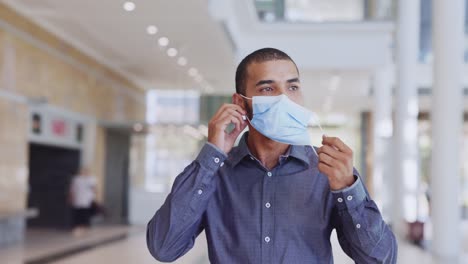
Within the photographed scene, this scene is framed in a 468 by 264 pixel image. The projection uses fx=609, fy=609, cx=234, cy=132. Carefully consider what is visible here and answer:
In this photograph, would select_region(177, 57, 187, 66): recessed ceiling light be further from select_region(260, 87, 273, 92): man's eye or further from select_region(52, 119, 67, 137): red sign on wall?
select_region(260, 87, 273, 92): man's eye

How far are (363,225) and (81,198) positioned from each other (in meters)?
12.1

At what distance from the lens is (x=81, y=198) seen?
1310cm

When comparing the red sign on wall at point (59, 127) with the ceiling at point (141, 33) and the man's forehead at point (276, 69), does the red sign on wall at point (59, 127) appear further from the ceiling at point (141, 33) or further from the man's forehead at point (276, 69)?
the man's forehead at point (276, 69)

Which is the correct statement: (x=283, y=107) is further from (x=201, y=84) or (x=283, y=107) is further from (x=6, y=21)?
(x=201, y=84)

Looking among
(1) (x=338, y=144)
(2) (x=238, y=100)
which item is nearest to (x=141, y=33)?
(2) (x=238, y=100)

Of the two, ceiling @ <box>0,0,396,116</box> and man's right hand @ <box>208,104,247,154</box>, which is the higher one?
ceiling @ <box>0,0,396,116</box>

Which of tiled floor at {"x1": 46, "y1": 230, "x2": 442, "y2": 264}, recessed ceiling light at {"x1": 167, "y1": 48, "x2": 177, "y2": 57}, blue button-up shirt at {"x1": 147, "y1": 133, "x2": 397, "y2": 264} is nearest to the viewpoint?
blue button-up shirt at {"x1": 147, "y1": 133, "x2": 397, "y2": 264}

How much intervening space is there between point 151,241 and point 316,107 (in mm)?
23278

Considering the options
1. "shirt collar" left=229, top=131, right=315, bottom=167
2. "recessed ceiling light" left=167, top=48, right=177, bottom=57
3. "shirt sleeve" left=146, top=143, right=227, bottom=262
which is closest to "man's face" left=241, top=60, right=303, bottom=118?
"shirt collar" left=229, top=131, right=315, bottom=167

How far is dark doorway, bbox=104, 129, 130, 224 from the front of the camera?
1736 cm

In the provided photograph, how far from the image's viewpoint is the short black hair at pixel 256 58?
1.81 metres

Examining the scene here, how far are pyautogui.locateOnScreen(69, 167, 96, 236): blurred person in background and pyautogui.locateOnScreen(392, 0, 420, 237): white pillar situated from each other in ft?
22.9

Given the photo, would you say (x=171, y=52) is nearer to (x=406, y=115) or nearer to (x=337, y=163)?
(x=406, y=115)

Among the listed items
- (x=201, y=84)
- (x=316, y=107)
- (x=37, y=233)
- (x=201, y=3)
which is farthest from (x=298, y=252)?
(x=316, y=107)
